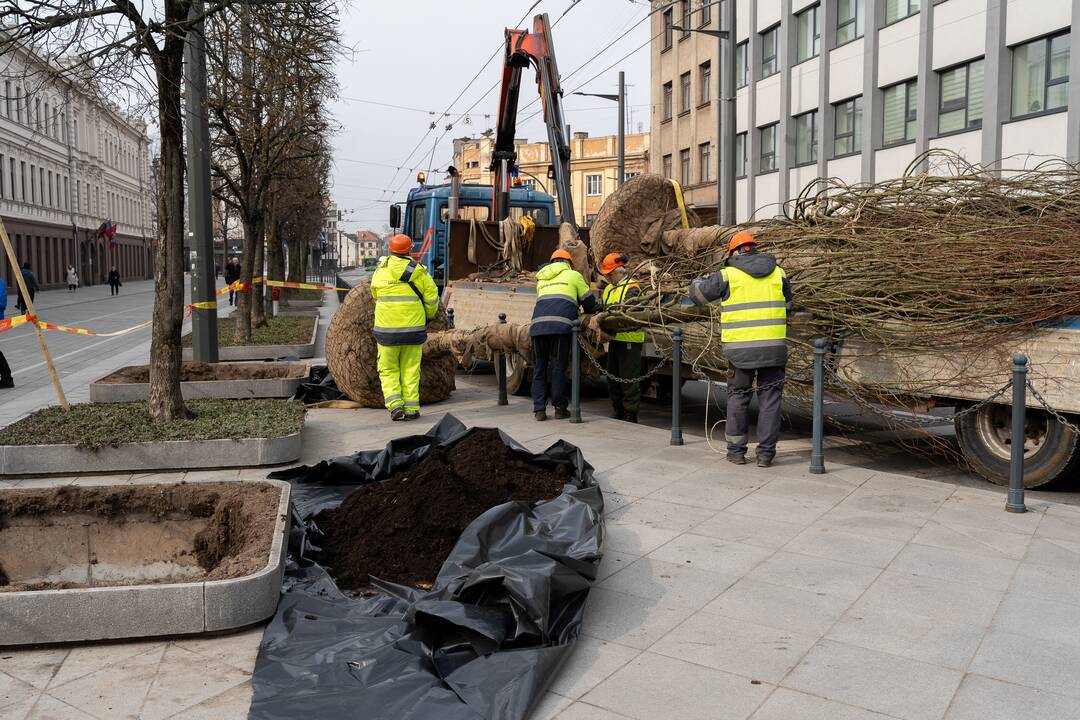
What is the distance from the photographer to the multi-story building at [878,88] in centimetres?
2084

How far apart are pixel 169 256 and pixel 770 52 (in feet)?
93.2

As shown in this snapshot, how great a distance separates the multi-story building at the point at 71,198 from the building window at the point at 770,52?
21076 mm

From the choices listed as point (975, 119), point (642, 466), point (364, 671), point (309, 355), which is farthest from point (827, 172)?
point (364, 671)

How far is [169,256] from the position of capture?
8438mm

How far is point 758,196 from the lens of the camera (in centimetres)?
3359

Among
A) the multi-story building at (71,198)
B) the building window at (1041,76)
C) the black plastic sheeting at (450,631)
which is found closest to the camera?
the black plastic sheeting at (450,631)

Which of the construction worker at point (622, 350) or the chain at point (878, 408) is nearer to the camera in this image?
the chain at point (878, 408)

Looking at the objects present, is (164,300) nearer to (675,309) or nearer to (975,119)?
(675,309)

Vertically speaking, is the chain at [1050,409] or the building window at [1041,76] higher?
the building window at [1041,76]

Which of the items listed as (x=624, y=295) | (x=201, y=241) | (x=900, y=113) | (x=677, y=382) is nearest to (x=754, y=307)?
(x=677, y=382)

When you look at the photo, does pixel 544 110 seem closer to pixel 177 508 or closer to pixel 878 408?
pixel 878 408

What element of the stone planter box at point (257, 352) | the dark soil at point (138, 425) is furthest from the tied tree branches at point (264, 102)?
the dark soil at point (138, 425)

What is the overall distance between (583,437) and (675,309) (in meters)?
1.43

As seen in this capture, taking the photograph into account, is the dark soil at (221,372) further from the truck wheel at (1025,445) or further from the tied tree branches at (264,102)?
the truck wheel at (1025,445)
